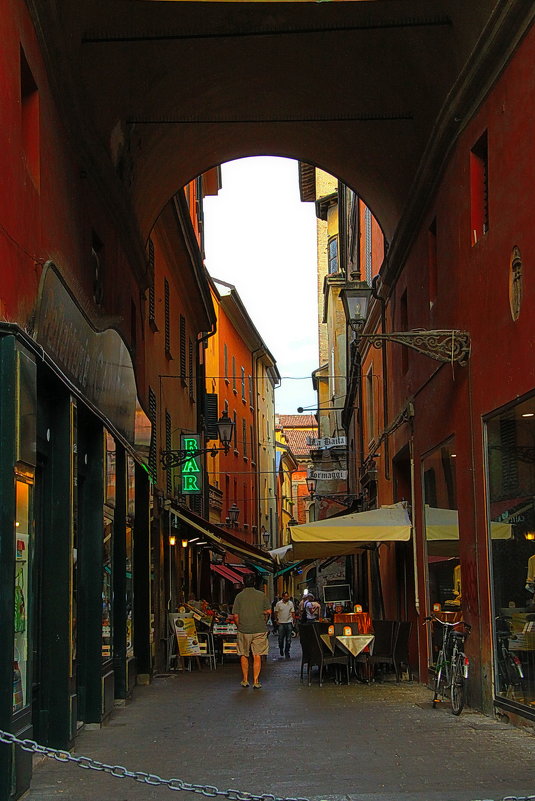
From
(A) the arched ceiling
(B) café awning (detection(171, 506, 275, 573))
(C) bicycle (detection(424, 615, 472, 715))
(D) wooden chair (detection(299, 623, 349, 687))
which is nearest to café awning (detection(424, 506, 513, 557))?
(C) bicycle (detection(424, 615, 472, 715))

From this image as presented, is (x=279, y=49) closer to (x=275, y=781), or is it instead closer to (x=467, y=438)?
(x=467, y=438)

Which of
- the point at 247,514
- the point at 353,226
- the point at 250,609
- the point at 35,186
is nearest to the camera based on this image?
the point at 35,186

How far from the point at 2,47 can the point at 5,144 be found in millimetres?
773

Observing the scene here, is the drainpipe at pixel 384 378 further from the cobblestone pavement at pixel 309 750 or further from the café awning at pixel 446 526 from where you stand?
the cobblestone pavement at pixel 309 750

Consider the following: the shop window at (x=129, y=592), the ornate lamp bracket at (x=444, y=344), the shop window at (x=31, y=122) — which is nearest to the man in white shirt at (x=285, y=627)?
the shop window at (x=129, y=592)

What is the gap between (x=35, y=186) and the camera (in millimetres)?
10484

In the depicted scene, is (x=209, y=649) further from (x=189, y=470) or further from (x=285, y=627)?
(x=285, y=627)

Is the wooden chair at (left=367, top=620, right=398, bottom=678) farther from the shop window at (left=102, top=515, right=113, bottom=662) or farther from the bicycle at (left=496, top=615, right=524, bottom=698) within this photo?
the bicycle at (left=496, top=615, right=524, bottom=698)

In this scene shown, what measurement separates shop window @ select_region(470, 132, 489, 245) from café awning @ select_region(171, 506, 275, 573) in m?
12.5

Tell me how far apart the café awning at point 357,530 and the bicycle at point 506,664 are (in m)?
5.72

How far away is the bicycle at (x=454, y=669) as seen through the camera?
1269cm

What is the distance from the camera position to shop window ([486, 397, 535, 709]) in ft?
36.4

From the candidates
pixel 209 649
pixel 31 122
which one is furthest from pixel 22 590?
pixel 209 649

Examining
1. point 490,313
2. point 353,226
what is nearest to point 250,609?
point 490,313
